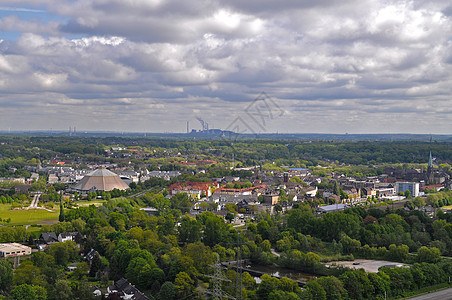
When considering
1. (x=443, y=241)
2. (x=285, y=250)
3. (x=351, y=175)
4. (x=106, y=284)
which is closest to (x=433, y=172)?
(x=351, y=175)

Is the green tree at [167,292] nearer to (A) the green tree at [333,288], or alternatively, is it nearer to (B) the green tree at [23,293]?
(B) the green tree at [23,293]

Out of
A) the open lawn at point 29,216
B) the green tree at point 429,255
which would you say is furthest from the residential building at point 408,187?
the open lawn at point 29,216

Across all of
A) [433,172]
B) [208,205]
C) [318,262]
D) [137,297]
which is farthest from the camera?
[433,172]

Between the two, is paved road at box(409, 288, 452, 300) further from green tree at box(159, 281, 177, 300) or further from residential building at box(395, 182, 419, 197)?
residential building at box(395, 182, 419, 197)

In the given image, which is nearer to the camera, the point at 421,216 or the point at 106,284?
the point at 106,284

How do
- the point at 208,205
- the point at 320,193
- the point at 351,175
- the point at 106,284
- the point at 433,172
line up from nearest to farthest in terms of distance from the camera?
the point at 106,284
the point at 208,205
the point at 320,193
the point at 433,172
the point at 351,175

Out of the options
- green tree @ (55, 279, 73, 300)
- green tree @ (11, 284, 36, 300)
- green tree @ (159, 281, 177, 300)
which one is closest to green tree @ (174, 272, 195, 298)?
green tree @ (159, 281, 177, 300)

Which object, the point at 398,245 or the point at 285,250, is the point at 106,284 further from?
the point at 398,245
